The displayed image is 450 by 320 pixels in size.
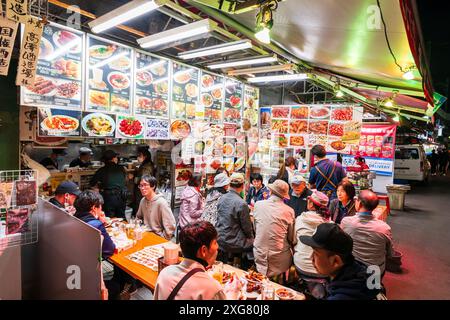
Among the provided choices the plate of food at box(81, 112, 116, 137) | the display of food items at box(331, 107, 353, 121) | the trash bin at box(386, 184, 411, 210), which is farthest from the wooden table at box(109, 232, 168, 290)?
the trash bin at box(386, 184, 411, 210)

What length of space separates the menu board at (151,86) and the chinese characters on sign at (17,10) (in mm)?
2518

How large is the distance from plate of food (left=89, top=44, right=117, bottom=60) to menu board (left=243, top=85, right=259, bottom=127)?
12.5ft

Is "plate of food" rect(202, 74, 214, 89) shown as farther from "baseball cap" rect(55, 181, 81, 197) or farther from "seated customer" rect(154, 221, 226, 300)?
"seated customer" rect(154, 221, 226, 300)

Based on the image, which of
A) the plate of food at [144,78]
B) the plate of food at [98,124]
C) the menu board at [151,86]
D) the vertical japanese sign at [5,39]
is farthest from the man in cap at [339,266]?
the plate of food at [144,78]

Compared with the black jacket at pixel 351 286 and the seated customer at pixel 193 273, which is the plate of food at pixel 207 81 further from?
the black jacket at pixel 351 286

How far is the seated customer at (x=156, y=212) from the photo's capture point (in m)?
4.46

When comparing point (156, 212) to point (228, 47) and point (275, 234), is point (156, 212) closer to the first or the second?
point (275, 234)

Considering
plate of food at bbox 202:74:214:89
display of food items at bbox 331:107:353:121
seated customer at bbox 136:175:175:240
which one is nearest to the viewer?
seated customer at bbox 136:175:175:240

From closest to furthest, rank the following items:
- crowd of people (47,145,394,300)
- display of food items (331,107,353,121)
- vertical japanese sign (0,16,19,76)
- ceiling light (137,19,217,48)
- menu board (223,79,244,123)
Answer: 1. crowd of people (47,145,394,300)
2. vertical japanese sign (0,16,19,76)
3. ceiling light (137,19,217,48)
4. display of food items (331,107,353,121)
5. menu board (223,79,244,123)

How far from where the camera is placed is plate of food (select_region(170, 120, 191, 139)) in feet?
19.3

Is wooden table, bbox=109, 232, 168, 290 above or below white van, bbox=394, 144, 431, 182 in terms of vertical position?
below

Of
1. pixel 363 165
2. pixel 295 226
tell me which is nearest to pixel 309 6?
pixel 295 226

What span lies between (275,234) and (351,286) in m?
1.86

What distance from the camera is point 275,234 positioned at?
380cm
